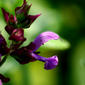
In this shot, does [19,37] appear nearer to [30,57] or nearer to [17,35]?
[17,35]

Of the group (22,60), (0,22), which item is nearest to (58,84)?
(0,22)

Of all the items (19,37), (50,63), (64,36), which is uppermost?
(19,37)

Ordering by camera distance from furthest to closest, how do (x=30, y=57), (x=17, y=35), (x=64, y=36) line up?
1. (x=64, y=36)
2. (x=30, y=57)
3. (x=17, y=35)

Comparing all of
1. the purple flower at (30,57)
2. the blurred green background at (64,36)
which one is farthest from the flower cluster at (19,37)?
the blurred green background at (64,36)

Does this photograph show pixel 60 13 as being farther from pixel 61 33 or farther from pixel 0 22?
pixel 0 22

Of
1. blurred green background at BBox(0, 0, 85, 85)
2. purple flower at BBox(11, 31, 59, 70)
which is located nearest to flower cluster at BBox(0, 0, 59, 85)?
purple flower at BBox(11, 31, 59, 70)

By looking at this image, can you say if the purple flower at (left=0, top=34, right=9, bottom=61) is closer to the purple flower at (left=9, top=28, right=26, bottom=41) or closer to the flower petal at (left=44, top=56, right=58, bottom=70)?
the purple flower at (left=9, top=28, right=26, bottom=41)

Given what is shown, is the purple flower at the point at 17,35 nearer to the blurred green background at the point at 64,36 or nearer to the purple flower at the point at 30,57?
the purple flower at the point at 30,57

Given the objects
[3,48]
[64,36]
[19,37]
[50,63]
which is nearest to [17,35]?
[19,37]

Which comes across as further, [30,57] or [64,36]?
[64,36]

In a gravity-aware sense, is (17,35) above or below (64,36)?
above

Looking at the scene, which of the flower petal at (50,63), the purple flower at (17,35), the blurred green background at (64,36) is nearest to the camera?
the purple flower at (17,35)
